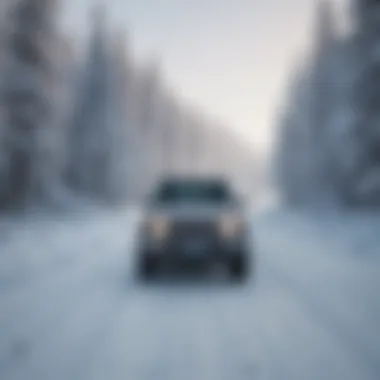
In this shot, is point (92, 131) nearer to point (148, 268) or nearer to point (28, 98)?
point (28, 98)

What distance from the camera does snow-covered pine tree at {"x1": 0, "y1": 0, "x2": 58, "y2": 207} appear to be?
23.8 meters

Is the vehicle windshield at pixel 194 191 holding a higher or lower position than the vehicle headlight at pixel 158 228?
higher

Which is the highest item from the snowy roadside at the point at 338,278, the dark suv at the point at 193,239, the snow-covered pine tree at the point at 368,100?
the snow-covered pine tree at the point at 368,100

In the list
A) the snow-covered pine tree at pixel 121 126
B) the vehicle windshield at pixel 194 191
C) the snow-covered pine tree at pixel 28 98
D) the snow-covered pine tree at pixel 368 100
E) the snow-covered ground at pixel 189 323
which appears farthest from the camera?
the snow-covered pine tree at pixel 121 126

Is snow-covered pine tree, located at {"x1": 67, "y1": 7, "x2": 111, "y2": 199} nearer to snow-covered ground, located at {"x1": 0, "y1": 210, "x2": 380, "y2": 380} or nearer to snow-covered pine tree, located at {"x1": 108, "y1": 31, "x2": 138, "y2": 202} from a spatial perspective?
snow-covered pine tree, located at {"x1": 108, "y1": 31, "x2": 138, "y2": 202}

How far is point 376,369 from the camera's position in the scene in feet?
13.6

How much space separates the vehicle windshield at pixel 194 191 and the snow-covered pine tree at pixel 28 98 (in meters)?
14.5

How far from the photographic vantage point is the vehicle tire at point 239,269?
27.9ft

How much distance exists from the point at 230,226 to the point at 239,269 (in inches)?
30.5

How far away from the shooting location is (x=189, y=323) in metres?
5.99

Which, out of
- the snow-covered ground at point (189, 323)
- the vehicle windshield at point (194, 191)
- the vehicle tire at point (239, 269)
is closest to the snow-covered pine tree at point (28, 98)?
the snow-covered ground at point (189, 323)

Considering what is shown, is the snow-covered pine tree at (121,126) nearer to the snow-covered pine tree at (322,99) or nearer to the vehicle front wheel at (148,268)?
the snow-covered pine tree at (322,99)

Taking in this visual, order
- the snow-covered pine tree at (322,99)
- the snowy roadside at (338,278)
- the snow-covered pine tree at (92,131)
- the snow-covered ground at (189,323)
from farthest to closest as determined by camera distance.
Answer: the snow-covered pine tree at (92,131) < the snow-covered pine tree at (322,99) < the snowy roadside at (338,278) < the snow-covered ground at (189,323)

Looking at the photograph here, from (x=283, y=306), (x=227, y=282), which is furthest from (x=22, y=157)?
(x=283, y=306)
